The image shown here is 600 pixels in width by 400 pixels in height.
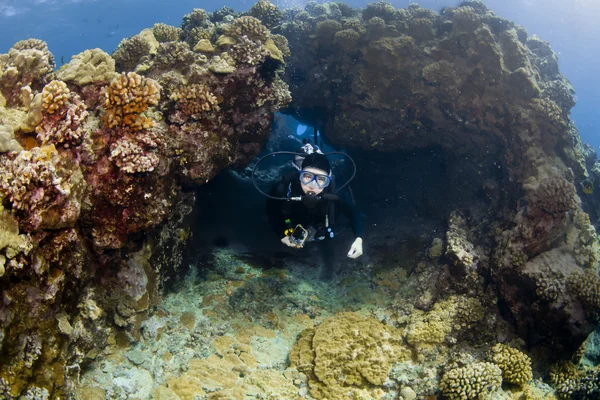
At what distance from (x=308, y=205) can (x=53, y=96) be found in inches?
161

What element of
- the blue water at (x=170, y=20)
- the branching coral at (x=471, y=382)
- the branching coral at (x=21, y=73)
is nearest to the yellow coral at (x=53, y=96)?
the branching coral at (x=21, y=73)

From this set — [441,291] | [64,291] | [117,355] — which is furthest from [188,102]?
[441,291]

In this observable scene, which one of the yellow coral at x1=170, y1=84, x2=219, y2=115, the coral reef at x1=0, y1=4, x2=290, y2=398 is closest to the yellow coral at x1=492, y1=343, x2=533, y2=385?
the coral reef at x1=0, y1=4, x2=290, y2=398

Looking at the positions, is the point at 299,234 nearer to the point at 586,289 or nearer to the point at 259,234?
the point at 259,234

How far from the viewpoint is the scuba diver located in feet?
19.5

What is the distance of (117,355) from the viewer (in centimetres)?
445

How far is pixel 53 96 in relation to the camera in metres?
3.51

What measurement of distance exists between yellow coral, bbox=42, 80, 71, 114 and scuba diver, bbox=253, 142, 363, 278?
328 centimetres

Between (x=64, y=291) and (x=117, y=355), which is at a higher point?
(x=64, y=291)

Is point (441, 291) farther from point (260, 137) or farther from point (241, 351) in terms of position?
point (260, 137)

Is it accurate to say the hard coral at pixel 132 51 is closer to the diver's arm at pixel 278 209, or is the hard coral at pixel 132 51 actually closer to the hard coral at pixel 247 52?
the hard coral at pixel 247 52

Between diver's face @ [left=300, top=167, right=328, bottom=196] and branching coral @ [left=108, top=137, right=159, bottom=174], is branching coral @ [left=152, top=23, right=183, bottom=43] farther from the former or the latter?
diver's face @ [left=300, top=167, right=328, bottom=196]

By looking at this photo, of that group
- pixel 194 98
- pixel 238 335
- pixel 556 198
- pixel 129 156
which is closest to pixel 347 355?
pixel 238 335

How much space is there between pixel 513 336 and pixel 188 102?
275 inches
